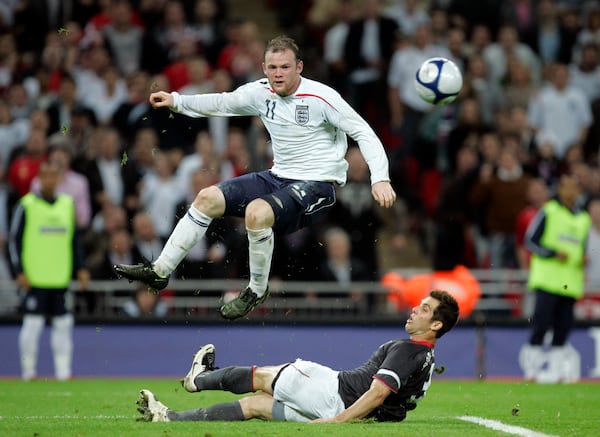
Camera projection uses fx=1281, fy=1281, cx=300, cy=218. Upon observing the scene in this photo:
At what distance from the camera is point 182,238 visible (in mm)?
10000

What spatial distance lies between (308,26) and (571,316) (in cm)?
682

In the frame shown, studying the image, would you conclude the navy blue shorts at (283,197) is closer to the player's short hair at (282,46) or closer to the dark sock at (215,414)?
the player's short hair at (282,46)

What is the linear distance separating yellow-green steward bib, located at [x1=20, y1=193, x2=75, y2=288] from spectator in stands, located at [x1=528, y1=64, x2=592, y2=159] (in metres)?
6.78

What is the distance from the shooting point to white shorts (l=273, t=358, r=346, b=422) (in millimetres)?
9102

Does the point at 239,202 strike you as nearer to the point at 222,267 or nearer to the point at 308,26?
the point at 222,267

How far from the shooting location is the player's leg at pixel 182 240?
9867 mm

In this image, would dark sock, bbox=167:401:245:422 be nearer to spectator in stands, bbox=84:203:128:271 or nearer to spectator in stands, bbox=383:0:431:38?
spectator in stands, bbox=84:203:128:271

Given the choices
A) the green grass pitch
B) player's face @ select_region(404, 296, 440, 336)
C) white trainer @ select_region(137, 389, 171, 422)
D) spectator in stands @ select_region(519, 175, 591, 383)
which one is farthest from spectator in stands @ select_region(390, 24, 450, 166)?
white trainer @ select_region(137, 389, 171, 422)

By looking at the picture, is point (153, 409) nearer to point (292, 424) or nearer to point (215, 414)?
point (215, 414)

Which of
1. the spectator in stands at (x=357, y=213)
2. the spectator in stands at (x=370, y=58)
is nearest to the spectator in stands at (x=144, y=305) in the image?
the spectator in stands at (x=357, y=213)

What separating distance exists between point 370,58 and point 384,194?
30.6ft

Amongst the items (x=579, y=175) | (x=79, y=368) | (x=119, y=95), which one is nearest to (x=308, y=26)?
(x=119, y=95)

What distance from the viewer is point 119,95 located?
57.7 ft

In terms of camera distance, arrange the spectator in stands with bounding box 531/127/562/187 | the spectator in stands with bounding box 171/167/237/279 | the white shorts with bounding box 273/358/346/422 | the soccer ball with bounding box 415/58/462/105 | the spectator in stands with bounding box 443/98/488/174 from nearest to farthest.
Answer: the white shorts with bounding box 273/358/346/422
the soccer ball with bounding box 415/58/462/105
the spectator in stands with bounding box 171/167/237/279
the spectator in stands with bounding box 531/127/562/187
the spectator in stands with bounding box 443/98/488/174
